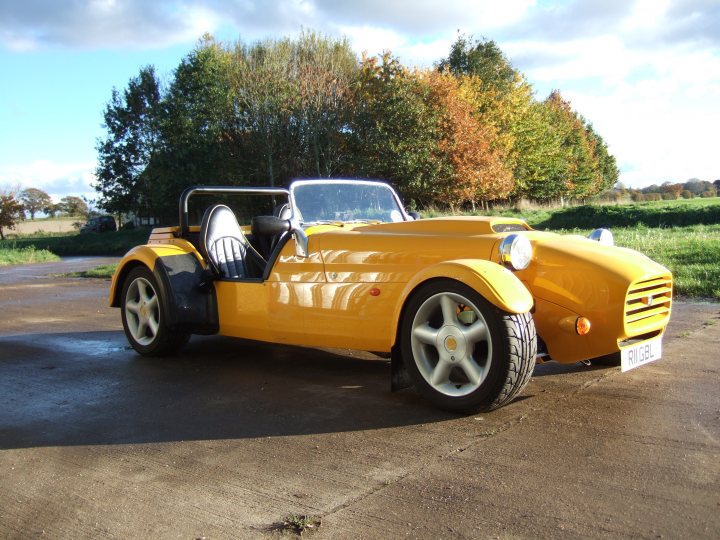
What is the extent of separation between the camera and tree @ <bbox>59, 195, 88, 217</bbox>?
81.4 m

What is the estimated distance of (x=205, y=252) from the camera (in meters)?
6.03

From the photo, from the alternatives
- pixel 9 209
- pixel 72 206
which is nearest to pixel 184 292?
pixel 9 209

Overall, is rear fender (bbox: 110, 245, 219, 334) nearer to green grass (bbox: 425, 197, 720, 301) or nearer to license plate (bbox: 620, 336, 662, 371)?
license plate (bbox: 620, 336, 662, 371)

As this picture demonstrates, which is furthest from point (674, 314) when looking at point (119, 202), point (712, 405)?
point (119, 202)

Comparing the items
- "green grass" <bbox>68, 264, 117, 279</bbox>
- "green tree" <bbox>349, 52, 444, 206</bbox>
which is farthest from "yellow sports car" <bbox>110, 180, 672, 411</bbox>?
"green tree" <bbox>349, 52, 444, 206</bbox>

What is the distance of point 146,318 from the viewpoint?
6297 millimetres

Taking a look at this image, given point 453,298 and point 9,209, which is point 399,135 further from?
point 9,209

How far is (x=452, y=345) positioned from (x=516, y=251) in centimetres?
73

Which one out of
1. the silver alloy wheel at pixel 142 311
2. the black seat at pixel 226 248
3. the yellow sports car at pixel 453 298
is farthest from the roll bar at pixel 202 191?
the yellow sports car at pixel 453 298

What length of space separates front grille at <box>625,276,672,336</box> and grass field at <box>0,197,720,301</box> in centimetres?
470

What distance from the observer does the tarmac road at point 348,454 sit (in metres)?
2.72

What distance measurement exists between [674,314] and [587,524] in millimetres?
5523

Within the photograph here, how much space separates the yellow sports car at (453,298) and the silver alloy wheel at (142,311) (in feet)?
2.97

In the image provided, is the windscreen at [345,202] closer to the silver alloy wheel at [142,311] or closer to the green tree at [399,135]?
the silver alloy wheel at [142,311]
